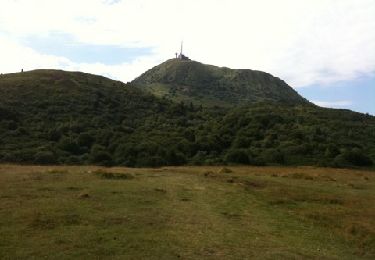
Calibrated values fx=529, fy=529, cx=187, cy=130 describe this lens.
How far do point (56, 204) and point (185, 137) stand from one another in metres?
63.5

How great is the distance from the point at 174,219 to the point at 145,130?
6821 cm

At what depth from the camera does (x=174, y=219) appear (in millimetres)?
22969

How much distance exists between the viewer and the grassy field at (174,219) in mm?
17438

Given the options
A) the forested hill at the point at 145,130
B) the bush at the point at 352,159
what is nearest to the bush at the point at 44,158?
the forested hill at the point at 145,130

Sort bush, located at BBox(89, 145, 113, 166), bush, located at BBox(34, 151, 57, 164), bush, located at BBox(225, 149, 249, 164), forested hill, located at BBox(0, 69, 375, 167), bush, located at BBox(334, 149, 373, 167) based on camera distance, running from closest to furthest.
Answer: bush, located at BBox(34, 151, 57, 164), bush, located at BBox(89, 145, 113, 166), bush, located at BBox(225, 149, 249, 164), forested hill, located at BBox(0, 69, 375, 167), bush, located at BBox(334, 149, 373, 167)

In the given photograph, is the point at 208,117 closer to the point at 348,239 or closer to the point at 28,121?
the point at 28,121

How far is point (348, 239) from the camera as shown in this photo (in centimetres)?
2200

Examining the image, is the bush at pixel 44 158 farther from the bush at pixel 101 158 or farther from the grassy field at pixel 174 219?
the grassy field at pixel 174 219

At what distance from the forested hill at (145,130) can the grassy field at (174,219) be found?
31.1 metres

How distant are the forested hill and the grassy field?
31075 mm

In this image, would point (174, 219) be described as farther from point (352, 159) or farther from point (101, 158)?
point (352, 159)

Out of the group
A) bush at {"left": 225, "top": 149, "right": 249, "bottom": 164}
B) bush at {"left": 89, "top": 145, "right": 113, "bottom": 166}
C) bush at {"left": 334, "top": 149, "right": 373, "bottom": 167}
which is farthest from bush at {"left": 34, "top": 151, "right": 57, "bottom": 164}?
bush at {"left": 334, "top": 149, "right": 373, "bottom": 167}

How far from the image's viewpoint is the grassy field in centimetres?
1744

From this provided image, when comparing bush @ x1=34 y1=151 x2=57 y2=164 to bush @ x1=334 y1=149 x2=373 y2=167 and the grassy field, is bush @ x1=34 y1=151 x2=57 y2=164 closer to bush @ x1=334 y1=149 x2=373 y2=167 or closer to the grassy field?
the grassy field
